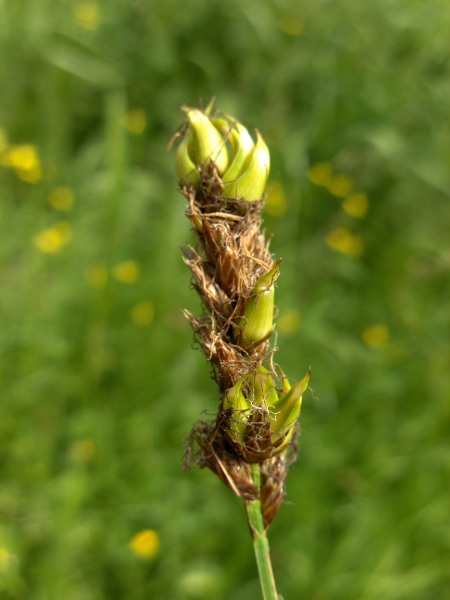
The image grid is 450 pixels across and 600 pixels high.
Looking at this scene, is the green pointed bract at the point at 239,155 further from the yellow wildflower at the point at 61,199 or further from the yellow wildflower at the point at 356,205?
the yellow wildflower at the point at 356,205

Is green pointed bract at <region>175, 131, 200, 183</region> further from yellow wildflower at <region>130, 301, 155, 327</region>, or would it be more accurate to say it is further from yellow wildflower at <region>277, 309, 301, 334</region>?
yellow wildflower at <region>277, 309, 301, 334</region>

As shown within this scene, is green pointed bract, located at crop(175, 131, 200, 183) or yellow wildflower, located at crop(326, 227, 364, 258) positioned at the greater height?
green pointed bract, located at crop(175, 131, 200, 183)

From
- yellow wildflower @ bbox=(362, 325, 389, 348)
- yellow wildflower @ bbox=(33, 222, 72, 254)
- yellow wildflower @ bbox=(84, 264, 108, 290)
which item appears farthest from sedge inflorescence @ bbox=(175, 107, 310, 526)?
yellow wildflower @ bbox=(362, 325, 389, 348)

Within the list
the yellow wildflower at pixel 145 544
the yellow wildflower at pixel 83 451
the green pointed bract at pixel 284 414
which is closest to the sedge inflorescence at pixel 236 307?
the green pointed bract at pixel 284 414

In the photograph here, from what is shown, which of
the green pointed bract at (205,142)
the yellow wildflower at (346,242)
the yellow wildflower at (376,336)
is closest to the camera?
the green pointed bract at (205,142)

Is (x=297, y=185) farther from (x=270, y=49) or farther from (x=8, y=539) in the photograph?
(x=8, y=539)

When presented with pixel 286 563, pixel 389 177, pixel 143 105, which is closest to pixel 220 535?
pixel 286 563

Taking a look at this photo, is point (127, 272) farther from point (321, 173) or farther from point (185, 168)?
point (185, 168)
